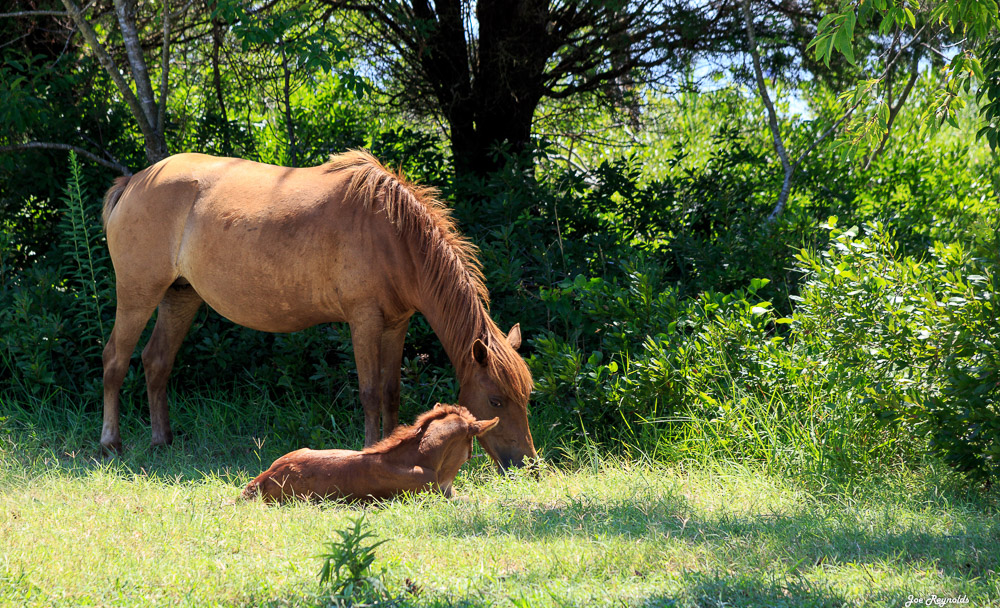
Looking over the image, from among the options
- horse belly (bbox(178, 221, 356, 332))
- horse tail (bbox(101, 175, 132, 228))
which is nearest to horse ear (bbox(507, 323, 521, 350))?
horse belly (bbox(178, 221, 356, 332))

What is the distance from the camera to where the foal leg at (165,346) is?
5.98 m

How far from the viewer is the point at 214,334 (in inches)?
256

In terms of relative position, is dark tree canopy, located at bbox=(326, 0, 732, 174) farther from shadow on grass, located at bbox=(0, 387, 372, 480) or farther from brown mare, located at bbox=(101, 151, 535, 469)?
shadow on grass, located at bbox=(0, 387, 372, 480)

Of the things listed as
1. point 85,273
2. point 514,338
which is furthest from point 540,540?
point 85,273

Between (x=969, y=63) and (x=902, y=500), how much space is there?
7.56ft

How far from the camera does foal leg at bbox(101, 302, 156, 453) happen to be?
5797 mm

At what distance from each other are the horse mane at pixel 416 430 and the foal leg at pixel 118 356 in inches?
95.3

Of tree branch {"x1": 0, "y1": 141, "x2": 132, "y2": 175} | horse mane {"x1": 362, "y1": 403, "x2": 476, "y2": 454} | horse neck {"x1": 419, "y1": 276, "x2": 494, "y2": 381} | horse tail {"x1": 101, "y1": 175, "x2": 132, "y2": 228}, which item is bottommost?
horse mane {"x1": 362, "y1": 403, "x2": 476, "y2": 454}

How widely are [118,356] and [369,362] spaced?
82.9 inches

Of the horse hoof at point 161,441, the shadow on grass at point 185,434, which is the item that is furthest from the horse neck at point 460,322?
the horse hoof at point 161,441

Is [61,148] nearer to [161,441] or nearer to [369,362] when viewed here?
[161,441]

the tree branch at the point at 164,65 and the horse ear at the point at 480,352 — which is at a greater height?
the tree branch at the point at 164,65

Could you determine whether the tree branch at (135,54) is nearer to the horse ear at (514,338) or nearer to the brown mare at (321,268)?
the brown mare at (321,268)

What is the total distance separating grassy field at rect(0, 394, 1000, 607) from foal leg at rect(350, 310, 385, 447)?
73 cm
